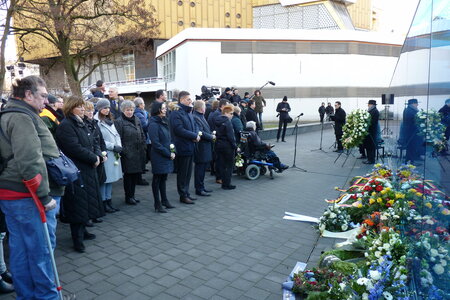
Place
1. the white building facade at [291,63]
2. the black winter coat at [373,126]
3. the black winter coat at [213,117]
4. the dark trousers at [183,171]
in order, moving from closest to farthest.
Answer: the dark trousers at [183,171]
the black winter coat at [213,117]
the black winter coat at [373,126]
the white building facade at [291,63]

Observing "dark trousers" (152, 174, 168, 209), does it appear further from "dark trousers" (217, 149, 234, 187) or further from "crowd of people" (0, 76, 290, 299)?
"dark trousers" (217, 149, 234, 187)

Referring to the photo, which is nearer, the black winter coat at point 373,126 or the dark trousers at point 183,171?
the dark trousers at point 183,171

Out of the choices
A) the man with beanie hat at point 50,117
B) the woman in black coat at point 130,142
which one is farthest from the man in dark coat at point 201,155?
the man with beanie hat at point 50,117

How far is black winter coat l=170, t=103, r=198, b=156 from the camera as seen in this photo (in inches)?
260

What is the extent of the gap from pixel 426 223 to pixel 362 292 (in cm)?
87

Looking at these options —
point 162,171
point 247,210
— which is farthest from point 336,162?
point 162,171

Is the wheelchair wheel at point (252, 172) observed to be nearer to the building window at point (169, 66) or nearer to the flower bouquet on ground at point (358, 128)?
the flower bouquet on ground at point (358, 128)

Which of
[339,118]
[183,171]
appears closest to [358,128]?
[339,118]

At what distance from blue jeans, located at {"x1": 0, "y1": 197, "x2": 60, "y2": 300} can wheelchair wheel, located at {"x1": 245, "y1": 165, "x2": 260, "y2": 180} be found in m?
6.19

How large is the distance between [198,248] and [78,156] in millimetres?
1977

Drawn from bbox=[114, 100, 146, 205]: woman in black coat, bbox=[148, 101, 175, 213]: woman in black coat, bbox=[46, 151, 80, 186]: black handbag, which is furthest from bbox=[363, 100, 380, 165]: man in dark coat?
bbox=[46, 151, 80, 186]: black handbag

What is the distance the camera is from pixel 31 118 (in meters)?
2.98

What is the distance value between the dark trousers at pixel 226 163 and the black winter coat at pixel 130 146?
1949mm

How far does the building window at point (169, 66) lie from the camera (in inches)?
1252
